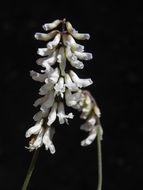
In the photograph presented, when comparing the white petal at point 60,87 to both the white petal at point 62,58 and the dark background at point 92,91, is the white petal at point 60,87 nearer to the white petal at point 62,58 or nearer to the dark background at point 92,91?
the white petal at point 62,58

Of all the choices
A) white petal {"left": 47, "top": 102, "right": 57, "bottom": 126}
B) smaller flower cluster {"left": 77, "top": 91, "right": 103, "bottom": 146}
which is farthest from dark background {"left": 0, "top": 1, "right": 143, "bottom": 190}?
white petal {"left": 47, "top": 102, "right": 57, "bottom": 126}

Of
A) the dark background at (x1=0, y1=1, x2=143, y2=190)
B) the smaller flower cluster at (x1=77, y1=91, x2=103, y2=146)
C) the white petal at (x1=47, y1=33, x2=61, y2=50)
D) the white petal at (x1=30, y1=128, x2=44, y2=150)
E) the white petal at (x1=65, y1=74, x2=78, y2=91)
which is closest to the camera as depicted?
the white petal at (x1=47, y1=33, x2=61, y2=50)

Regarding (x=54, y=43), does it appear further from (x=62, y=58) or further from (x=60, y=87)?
(x=60, y=87)

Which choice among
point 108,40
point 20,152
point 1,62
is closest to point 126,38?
point 108,40

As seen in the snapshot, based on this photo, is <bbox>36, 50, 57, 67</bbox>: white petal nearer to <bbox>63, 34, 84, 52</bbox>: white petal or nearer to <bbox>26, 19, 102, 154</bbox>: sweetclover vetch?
<bbox>26, 19, 102, 154</bbox>: sweetclover vetch

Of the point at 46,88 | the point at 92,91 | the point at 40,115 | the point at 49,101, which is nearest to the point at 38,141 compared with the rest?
the point at 40,115

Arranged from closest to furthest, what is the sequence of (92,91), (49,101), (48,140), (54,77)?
1. (54,77)
2. (49,101)
3. (48,140)
4. (92,91)

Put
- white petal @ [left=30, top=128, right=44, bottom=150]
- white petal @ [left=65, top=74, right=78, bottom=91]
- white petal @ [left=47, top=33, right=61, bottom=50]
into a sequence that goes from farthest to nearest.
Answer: white petal @ [left=30, top=128, right=44, bottom=150]
white petal @ [left=65, top=74, right=78, bottom=91]
white petal @ [left=47, top=33, right=61, bottom=50]
